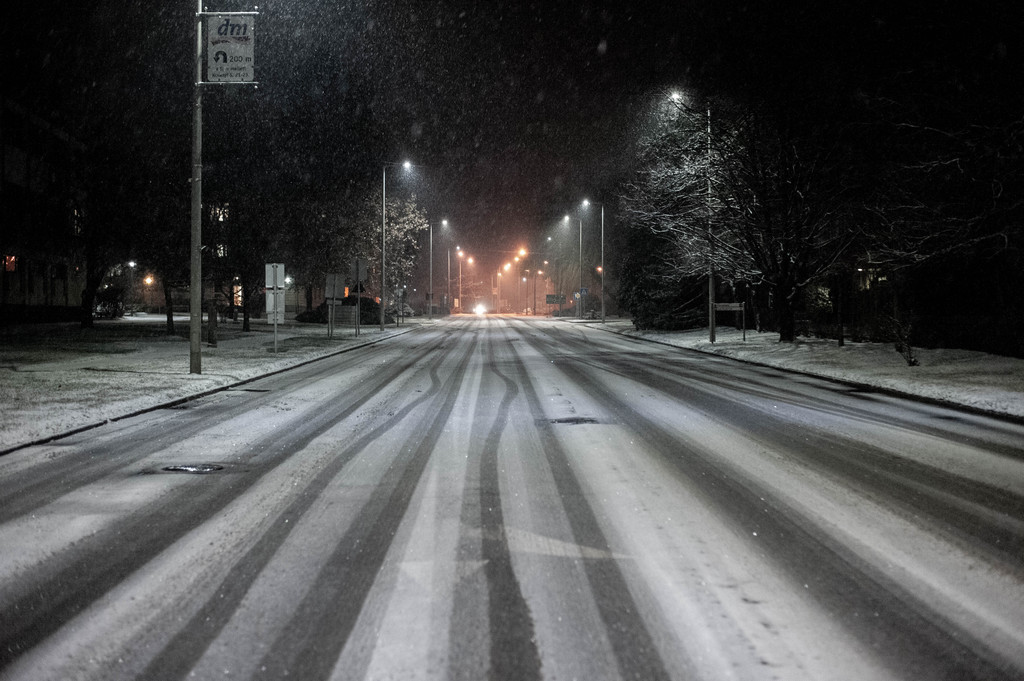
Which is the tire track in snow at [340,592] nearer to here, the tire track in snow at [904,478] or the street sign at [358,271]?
the tire track in snow at [904,478]

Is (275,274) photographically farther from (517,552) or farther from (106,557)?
(517,552)

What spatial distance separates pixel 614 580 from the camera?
438 cm

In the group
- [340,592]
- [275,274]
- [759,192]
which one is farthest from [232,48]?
[759,192]

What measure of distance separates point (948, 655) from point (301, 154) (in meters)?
33.3

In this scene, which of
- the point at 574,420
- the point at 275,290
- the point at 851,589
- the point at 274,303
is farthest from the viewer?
the point at 274,303

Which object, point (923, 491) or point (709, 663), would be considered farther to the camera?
point (923, 491)

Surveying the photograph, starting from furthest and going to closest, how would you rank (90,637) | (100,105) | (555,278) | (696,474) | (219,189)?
(555,278)
(100,105)
(219,189)
(696,474)
(90,637)

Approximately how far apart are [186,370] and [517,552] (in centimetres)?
1494

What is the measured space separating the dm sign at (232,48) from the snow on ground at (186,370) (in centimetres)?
620

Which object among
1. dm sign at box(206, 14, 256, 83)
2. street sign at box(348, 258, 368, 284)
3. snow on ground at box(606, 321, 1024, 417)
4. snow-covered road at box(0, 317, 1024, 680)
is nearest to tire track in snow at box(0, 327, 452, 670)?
snow-covered road at box(0, 317, 1024, 680)

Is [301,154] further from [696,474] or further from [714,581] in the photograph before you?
[714,581]

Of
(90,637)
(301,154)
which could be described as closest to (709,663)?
(90,637)

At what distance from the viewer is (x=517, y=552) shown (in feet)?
16.0

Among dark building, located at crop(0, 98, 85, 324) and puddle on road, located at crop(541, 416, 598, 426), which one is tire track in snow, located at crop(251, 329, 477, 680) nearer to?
puddle on road, located at crop(541, 416, 598, 426)
